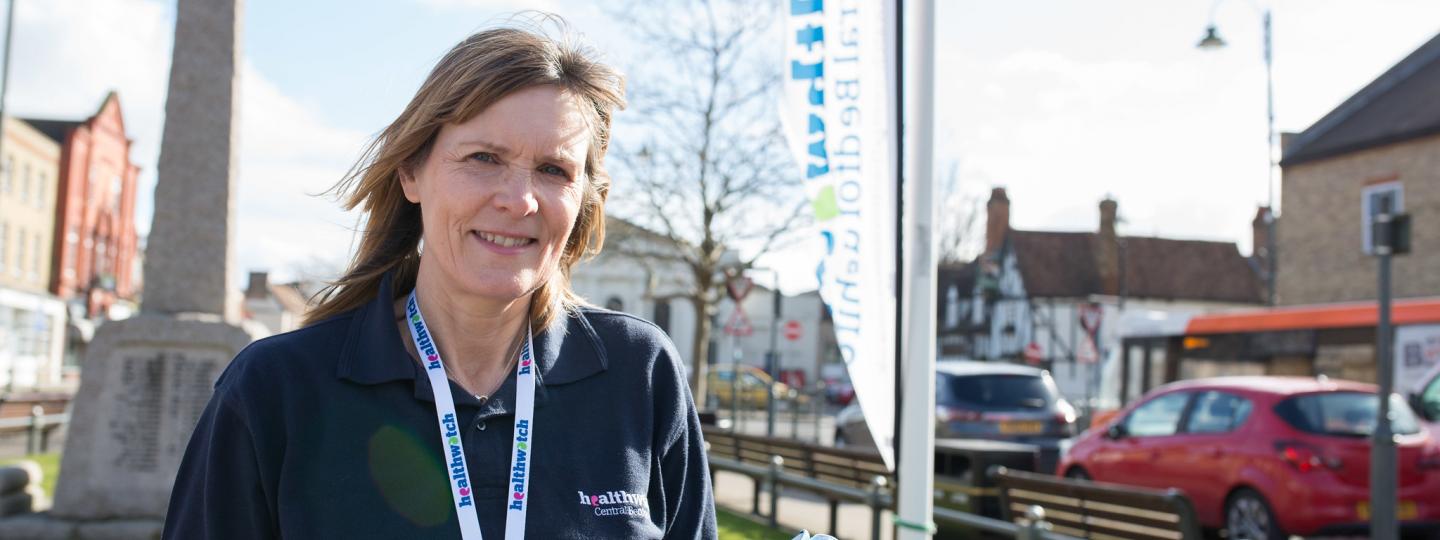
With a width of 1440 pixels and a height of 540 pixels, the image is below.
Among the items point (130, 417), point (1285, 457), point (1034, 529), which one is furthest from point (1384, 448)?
point (130, 417)

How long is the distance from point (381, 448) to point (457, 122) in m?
0.54

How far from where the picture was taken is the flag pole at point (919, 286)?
495 cm

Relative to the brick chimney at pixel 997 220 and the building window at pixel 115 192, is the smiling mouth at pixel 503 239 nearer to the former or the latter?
the building window at pixel 115 192

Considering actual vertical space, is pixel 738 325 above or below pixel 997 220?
below

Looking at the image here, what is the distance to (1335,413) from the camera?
10891 mm

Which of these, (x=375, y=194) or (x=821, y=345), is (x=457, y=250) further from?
(x=821, y=345)

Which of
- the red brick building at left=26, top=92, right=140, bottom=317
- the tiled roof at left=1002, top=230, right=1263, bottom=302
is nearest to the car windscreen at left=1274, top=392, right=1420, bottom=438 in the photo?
the tiled roof at left=1002, top=230, right=1263, bottom=302

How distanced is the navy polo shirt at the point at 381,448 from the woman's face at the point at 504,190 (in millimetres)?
159

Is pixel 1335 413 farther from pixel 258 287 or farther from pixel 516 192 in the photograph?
pixel 258 287

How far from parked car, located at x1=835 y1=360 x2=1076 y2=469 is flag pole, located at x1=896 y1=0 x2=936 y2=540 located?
426 inches

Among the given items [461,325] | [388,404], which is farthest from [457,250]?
[388,404]

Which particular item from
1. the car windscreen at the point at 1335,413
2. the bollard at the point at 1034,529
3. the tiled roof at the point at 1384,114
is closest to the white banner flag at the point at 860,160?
the bollard at the point at 1034,529

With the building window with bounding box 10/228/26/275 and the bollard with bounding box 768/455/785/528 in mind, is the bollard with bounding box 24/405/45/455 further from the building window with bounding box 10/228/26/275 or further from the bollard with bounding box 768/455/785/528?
the building window with bounding box 10/228/26/275

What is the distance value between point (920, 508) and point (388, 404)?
329 centimetres
